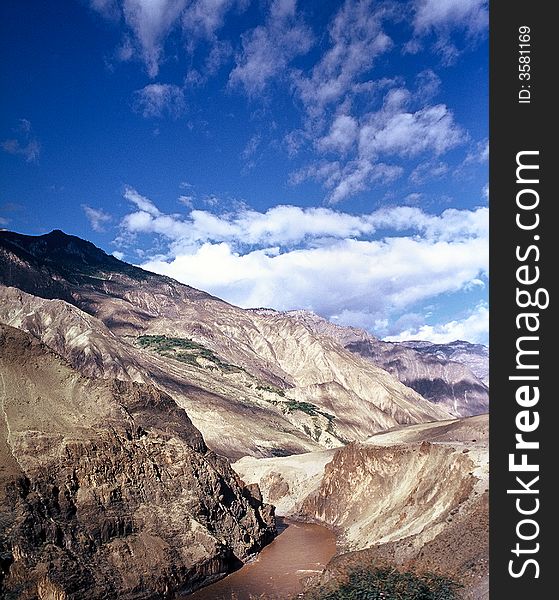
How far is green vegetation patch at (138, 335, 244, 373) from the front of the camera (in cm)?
12950

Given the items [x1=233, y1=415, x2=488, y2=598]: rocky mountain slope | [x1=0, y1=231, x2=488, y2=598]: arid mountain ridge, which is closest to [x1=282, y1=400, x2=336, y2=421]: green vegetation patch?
[x1=0, y1=231, x2=488, y2=598]: arid mountain ridge

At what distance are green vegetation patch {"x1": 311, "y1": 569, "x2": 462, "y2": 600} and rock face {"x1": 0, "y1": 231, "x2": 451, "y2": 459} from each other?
66353 mm

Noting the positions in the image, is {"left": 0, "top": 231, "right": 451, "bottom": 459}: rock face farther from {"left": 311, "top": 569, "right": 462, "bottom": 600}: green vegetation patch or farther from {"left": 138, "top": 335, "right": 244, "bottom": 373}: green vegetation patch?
{"left": 311, "top": 569, "right": 462, "bottom": 600}: green vegetation patch

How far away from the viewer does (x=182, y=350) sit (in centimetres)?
13462

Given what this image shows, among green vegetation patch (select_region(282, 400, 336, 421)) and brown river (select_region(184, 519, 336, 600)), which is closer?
brown river (select_region(184, 519, 336, 600))

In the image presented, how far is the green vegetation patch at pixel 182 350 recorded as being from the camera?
12950 cm

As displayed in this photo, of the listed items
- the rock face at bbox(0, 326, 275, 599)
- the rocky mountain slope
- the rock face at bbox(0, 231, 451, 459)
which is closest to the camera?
the rocky mountain slope

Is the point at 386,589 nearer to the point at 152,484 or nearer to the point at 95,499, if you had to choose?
the point at 95,499

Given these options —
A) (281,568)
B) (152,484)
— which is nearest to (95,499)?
(152,484)

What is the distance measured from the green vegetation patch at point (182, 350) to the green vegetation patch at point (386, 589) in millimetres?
114088

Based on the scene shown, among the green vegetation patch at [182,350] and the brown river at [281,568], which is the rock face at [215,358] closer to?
the green vegetation patch at [182,350]

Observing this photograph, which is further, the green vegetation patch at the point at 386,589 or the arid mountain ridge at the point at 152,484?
the arid mountain ridge at the point at 152,484

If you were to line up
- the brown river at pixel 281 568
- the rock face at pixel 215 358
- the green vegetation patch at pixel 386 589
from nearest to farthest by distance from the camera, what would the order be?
1. the green vegetation patch at pixel 386 589
2. the brown river at pixel 281 568
3. the rock face at pixel 215 358

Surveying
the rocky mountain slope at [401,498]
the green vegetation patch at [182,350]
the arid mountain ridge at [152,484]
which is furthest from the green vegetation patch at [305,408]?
the rocky mountain slope at [401,498]
